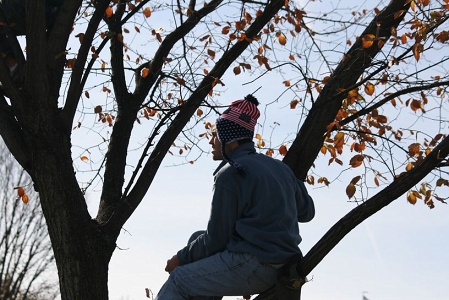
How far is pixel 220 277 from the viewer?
14.5ft

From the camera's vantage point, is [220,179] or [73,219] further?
[73,219]

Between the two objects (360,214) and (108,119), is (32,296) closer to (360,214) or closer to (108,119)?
(108,119)

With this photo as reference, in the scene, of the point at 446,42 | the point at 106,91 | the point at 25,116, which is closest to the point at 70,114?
the point at 25,116

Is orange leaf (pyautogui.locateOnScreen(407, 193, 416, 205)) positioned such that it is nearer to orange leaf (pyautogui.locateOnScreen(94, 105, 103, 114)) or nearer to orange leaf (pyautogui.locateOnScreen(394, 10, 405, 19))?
orange leaf (pyautogui.locateOnScreen(394, 10, 405, 19))

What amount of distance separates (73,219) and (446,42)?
2.98 metres

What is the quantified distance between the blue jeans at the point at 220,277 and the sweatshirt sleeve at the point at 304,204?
1.83 ft

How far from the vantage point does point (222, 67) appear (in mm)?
6574

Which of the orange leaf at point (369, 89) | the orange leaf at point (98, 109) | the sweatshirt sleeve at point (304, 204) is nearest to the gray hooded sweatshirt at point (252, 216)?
the sweatshirt sleeve at point (304, 204)

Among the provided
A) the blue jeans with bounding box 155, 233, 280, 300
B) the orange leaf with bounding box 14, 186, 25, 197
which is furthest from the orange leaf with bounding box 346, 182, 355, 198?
the orange leaf with bounding box 14, 186, 25, 197

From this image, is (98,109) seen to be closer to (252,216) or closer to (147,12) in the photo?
(147,12)

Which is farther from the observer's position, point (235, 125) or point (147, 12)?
point (147, 12)

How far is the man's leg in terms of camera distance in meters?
4.43

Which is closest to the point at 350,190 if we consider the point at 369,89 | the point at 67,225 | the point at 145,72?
the point at 369,89

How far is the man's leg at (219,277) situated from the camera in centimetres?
443
